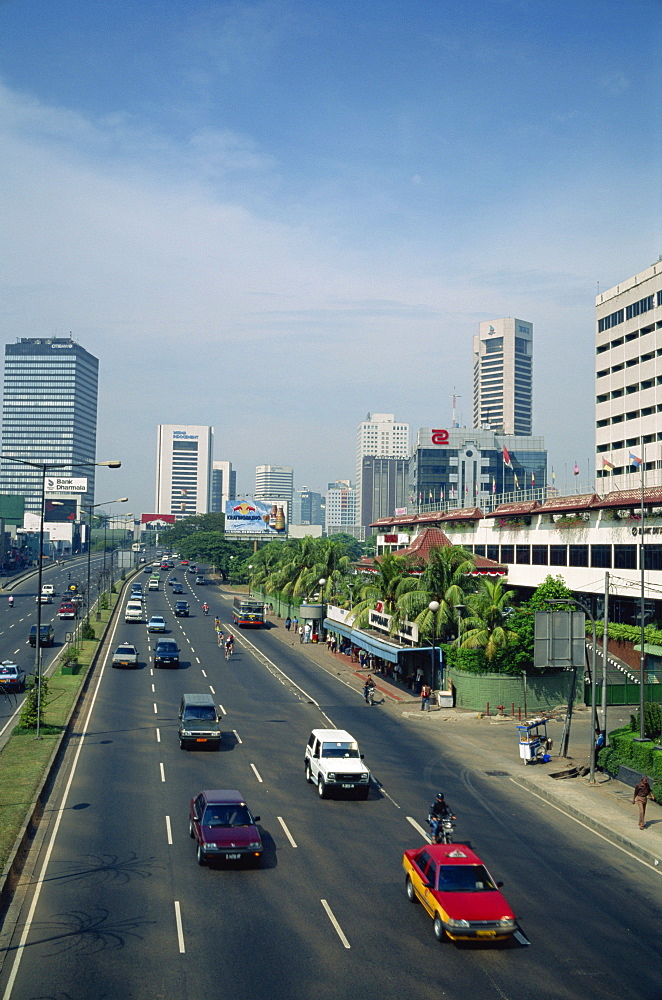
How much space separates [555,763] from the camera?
35.4m

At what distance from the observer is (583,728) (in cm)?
4253

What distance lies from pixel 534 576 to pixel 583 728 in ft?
86.6

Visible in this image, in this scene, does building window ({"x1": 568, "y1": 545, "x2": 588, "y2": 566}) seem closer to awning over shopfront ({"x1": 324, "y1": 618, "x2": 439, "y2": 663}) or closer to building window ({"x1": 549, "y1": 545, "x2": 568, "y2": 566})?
building window ({"x1": 549, "y1": 545, "x2": 568, "y2": 566})

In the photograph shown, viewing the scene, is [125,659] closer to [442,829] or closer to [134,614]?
[134,614]

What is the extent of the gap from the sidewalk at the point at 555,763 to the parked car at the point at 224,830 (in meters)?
11.3

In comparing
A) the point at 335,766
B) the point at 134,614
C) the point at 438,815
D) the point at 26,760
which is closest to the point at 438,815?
the point at 438,815

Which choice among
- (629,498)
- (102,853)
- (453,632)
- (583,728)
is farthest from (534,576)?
(102,853)

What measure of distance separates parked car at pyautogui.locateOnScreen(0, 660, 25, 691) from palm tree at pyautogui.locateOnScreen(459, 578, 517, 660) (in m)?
25.5

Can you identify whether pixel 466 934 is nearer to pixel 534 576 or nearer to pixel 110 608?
pixel 534 576

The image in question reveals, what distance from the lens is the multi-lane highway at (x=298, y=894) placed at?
15141mm

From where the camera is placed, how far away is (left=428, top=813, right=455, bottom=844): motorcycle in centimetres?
2289

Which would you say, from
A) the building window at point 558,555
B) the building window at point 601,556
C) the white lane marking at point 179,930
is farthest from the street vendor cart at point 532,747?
the building window at point 558,555

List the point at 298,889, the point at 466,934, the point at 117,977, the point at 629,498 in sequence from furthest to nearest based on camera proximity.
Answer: the point at 629,498 < the point at 298,889 < the point at 466,934 < the point at 117,977

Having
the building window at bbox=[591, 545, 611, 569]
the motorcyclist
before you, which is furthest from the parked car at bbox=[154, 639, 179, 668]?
the motorcyclist
